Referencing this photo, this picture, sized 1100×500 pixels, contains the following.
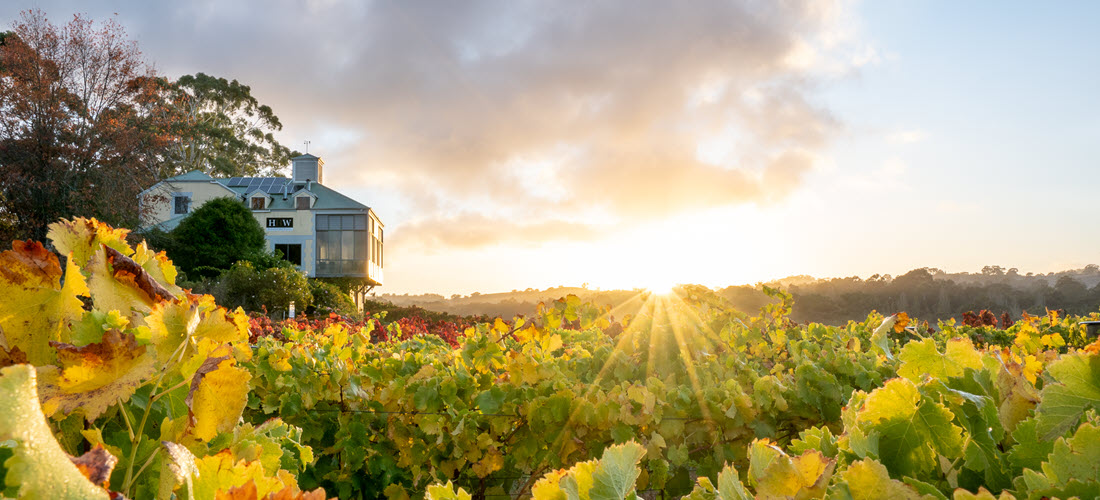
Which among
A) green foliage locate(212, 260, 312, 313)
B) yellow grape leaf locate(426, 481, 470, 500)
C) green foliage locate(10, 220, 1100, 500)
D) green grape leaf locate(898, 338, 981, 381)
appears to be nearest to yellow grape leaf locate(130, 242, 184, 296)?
green foliage locate(10, 220, 1100, 500)

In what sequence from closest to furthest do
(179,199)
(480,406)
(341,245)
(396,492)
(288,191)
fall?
(480,406) → (396,492) → (341,245) → (179,199) → (288,191)

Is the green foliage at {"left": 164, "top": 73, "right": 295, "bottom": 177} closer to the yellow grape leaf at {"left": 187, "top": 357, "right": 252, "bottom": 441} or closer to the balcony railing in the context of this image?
the balcony railing

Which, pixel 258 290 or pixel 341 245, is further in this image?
pixel 341 245

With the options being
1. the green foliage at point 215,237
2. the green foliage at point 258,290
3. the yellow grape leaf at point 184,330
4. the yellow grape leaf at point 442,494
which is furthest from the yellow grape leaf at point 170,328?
the green foliage at point 215,237

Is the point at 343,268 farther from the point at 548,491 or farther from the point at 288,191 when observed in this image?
the point at 548,491

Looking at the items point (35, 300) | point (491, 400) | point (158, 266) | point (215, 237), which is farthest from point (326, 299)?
point (35, 300)

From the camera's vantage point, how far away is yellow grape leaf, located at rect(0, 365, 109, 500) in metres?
0.41

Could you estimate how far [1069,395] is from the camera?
76 cm

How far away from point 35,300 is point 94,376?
0.21 m

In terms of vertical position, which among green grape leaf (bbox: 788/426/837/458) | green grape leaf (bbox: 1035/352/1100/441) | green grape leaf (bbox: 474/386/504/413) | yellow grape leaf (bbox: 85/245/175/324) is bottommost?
green grape leaf (bbox: 474/386/504/413)

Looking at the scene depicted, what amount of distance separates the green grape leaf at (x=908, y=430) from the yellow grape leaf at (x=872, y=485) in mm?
149

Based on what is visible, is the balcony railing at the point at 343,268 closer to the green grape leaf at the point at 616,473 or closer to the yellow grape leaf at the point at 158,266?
the yellow grape leaf at the point at 158,266

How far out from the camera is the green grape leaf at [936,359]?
3.04 feet

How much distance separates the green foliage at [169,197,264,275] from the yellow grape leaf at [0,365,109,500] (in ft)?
86.9
